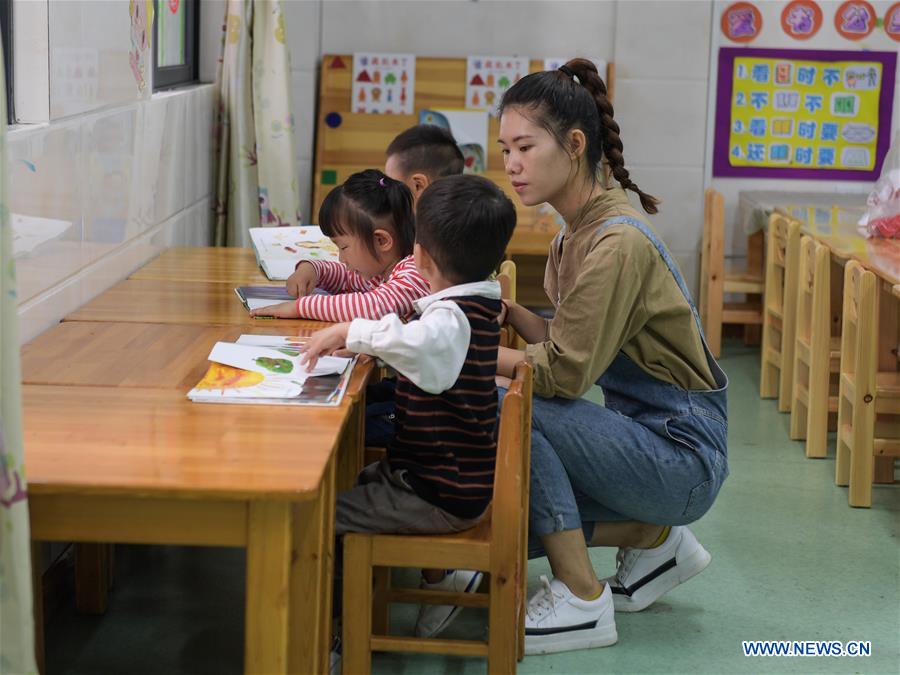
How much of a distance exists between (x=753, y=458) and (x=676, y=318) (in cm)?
158

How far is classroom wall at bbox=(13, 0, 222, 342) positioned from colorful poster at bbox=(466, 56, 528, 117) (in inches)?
67.8

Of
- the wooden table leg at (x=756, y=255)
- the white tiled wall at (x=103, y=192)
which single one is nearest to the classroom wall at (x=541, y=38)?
the wooden table leg at (x=756, y=255)

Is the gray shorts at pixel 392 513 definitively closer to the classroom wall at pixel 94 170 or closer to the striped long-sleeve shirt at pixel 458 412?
the striped long-sleeve shirt at pixel 458 412

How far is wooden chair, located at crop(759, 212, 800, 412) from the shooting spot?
13.4 feet

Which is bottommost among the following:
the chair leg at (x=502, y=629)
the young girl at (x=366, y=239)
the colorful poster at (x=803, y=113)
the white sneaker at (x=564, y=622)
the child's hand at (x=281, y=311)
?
the white sneaker at (x=564, y=622)

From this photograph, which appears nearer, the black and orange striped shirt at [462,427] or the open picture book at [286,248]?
the black and orange striped shirt at [462,427]

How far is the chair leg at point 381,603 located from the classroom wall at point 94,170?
78 cm

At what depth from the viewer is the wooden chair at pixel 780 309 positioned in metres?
4.09

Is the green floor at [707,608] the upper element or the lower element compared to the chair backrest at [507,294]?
lower

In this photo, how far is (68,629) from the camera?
2.32 metres

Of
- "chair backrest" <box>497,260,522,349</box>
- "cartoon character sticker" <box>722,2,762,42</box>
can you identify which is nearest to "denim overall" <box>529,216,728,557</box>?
"chair backrest" <box>497,260,522,349</box>

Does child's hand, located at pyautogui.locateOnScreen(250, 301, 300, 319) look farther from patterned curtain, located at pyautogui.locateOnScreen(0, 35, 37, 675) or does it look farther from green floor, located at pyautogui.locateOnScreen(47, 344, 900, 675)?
patterned curtain, located at pyautogui.locateOnScreen(0, 35, 37, 675)

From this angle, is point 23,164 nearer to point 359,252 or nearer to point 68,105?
point 68,105

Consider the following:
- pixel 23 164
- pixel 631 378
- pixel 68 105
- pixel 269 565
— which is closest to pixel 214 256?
pixel 68 105
